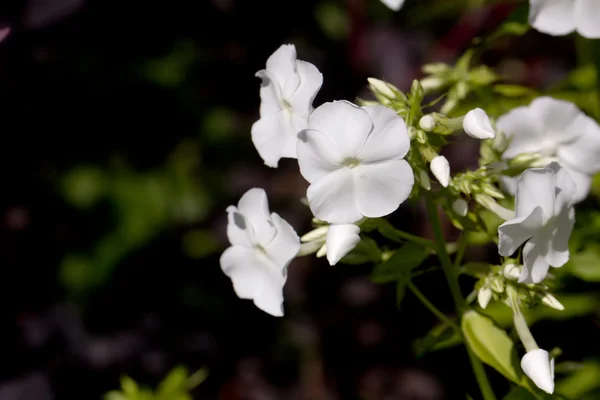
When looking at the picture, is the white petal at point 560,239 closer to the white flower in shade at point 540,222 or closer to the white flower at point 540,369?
the white flower in shade at point 540,222

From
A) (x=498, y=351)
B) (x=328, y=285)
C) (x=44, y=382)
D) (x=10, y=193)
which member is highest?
(x=498, y=351)

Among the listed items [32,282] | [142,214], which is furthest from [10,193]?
[142,214]

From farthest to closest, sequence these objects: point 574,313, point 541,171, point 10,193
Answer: point 10,193
point 574,313
point 541,171

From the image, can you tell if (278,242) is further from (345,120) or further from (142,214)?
(142,214)

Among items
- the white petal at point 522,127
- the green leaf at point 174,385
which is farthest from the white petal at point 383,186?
the green leaf at point 174,385

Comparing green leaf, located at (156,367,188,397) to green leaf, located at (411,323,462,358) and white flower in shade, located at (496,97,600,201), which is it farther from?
white flower in shade, located at (496,97,600,201)

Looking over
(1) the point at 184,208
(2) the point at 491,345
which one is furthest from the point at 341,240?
(1) the point at 184,208
